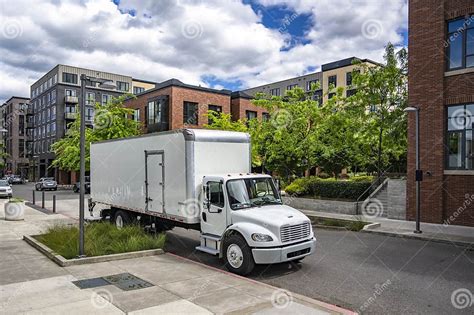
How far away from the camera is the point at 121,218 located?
1398cm

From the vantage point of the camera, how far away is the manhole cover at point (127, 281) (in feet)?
24.5

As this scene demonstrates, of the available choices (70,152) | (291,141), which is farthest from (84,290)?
(70,152)

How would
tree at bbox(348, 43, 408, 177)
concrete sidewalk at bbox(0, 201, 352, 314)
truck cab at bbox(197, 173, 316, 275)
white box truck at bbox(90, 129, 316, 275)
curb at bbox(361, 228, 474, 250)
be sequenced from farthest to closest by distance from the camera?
tree at bbox(348, 43, 408, 177) < curb at bbox(361, 228, 474, 250) < white box truck at bbox(90, 129, 316, 275) < truck cab at bbox(197, 173, 316, 275) < concrete sidewalk at bbox(0, 201, 352, 314)

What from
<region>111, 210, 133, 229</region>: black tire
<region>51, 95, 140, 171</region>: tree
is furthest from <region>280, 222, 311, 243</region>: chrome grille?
<region>51, 95, 140, 171</region>: tree

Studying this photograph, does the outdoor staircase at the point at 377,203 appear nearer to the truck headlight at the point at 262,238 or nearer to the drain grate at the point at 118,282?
the truck headlight at the point at 262,238

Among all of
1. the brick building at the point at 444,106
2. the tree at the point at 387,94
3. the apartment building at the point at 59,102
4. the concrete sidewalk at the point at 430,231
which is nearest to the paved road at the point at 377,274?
the concrete sidewalk at the point at 430,231

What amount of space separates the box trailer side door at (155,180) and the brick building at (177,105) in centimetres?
2646

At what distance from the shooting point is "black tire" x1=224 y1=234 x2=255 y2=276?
28.2ft

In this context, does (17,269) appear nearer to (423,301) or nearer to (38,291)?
(38,291)

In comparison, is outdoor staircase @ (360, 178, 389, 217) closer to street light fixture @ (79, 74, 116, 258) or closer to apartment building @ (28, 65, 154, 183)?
street light fixture @ (79, 74, 116, 258)

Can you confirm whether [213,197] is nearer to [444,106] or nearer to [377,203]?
[444,106]

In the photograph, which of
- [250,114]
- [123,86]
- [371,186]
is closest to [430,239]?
[371,186]

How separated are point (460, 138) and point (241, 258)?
493 inches

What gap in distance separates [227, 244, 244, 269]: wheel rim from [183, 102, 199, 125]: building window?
1317 inches
